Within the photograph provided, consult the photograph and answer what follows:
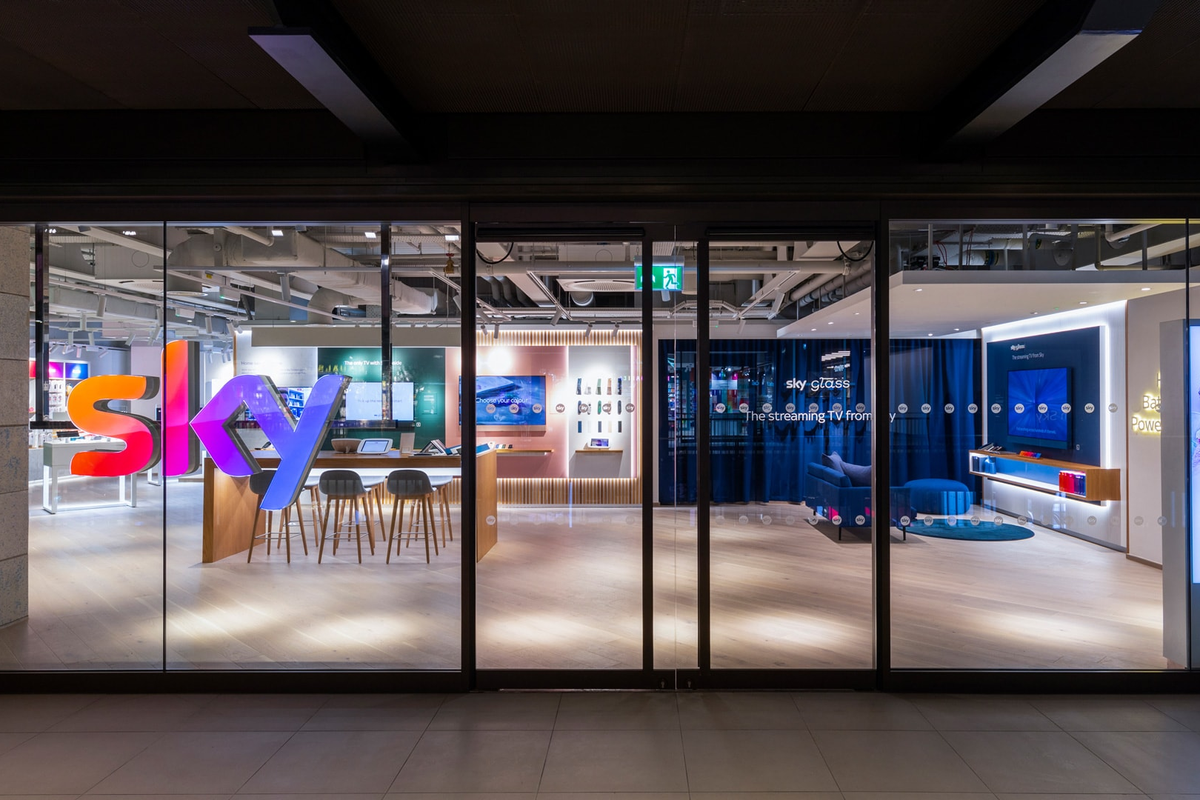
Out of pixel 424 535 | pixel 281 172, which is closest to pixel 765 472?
pixel 424 535

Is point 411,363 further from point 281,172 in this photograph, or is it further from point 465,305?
point 281,172

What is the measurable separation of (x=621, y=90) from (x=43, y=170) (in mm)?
3507

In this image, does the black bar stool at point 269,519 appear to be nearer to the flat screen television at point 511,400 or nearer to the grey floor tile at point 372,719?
the grey floor tile at point 372,719

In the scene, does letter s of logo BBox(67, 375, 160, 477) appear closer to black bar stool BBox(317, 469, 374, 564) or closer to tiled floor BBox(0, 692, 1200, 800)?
black bar stool BBox(317, 469, 374, 564)

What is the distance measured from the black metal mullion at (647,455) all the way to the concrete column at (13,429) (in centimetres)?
462

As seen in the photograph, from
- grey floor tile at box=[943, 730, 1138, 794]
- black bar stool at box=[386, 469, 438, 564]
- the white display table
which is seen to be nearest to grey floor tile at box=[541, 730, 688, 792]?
grey floor tile at box=[943, 730, 1138, 794]

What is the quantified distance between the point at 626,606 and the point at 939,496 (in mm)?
2166

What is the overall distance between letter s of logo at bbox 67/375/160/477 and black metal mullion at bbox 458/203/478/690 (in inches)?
88.3

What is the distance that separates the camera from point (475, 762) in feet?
9.07

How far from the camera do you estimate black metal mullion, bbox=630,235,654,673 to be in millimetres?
3574

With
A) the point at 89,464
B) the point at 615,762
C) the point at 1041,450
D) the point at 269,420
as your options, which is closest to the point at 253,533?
the point at 269,420

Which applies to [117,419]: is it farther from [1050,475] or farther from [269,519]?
[1050,475]

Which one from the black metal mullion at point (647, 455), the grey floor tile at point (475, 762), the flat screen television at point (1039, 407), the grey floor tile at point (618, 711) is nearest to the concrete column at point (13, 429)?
the grey floor tile at point (475, 762)

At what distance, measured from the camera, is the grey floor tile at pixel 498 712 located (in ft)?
10.2
